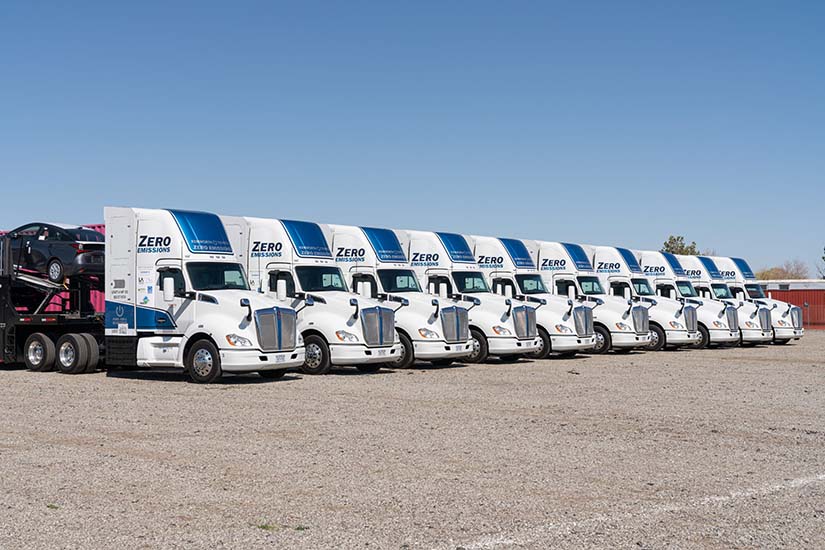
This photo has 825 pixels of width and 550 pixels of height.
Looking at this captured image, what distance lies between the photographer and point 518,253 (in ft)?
96.3

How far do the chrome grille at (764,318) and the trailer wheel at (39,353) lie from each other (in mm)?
23202

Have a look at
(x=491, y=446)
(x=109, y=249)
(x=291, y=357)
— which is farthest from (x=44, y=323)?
(x=491, y=446)

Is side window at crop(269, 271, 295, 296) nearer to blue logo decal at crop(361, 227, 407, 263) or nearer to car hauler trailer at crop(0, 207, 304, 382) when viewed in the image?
car hauler trailer at crop(0, 207, 304, 382)

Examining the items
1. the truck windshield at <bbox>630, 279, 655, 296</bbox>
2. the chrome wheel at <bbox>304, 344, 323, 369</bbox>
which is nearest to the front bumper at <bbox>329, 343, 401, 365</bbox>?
the chrome wheel at <bbox>304, 344, 323, 369</bbox>

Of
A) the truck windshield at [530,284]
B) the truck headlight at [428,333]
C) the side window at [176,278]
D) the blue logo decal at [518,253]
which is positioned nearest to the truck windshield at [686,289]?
the blue logo decal at [518,253]

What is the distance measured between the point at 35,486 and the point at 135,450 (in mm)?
2055

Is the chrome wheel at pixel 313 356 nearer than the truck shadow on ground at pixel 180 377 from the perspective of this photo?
No

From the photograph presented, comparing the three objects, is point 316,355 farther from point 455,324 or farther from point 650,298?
point 650,298

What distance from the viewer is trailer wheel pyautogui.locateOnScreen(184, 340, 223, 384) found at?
1883cm

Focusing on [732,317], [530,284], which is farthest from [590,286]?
[732,317]

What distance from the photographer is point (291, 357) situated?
19.3 m

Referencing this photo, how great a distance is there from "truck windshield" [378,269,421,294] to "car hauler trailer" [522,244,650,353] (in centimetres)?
636

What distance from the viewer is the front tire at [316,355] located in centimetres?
2120

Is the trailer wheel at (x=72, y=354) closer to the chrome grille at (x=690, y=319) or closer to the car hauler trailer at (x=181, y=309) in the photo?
the car hauler trailer at (x=181, y=309)
